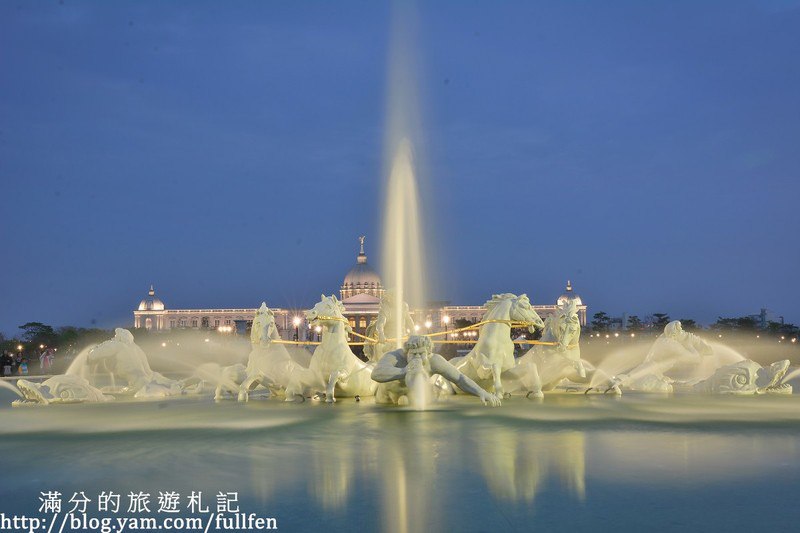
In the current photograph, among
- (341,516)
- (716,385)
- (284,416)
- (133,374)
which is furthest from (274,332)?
(341,516)

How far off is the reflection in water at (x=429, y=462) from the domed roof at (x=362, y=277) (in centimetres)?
16382

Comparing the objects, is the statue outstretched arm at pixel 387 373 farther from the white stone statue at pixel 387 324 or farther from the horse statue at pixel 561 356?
the horse statue at pixel 561 356

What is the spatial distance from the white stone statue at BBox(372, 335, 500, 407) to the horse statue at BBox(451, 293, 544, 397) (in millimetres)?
2242

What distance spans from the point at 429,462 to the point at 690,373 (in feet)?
58.3

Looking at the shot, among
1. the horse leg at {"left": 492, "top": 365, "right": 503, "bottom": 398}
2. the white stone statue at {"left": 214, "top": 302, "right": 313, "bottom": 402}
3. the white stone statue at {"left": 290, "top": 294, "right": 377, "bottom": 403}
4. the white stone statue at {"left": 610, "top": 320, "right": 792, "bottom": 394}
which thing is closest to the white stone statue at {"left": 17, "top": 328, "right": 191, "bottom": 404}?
the white stone statue at {"left": 214, "top": 302, "right": 313, "bottom": 402}

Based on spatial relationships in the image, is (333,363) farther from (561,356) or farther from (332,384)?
(561,356)

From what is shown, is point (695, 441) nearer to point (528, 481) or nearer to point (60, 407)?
point (528, 481)

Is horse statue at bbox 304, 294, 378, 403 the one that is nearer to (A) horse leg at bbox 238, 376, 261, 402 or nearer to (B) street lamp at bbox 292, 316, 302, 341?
(A) horse leg at bbox 238, 376, 261, 402

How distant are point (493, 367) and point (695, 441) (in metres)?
7.94

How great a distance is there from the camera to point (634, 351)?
28.7 meters

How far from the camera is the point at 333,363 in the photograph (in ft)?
62.1

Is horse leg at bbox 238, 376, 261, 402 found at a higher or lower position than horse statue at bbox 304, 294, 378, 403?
lower

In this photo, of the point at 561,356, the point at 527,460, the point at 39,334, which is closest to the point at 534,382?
the point at 561,356

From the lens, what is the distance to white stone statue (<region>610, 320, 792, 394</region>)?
2120 centimetres
